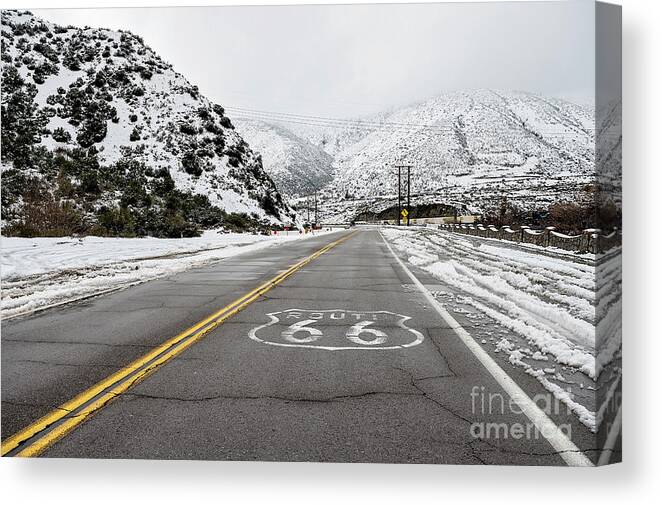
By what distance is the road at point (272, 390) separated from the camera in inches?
124

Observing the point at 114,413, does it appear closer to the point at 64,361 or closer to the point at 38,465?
the point at 38,465

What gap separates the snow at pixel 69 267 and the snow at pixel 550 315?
22.7 ft

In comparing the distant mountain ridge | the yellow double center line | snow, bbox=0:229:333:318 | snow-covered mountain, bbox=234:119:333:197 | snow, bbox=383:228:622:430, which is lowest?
snow, bbox=383:228:622:430

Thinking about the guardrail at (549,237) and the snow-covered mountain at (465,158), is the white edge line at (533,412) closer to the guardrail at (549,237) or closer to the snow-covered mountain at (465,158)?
the guardrail at (549,237)

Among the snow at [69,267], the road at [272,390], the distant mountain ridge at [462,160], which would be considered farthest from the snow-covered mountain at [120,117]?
the road at [272,390]

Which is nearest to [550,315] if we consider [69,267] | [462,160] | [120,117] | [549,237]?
[69,267]

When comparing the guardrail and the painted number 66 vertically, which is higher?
the guardrail

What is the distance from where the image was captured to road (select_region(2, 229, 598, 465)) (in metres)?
3.15

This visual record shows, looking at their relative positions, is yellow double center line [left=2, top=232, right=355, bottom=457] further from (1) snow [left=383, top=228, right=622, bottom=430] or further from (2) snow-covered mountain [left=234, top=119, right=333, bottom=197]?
(2) snow-covered mountain [left=234, top=119, right=333, bottom=197]

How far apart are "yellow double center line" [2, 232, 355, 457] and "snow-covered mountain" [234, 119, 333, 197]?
536ft

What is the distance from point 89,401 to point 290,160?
18512 centimetres

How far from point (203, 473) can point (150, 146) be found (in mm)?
49460

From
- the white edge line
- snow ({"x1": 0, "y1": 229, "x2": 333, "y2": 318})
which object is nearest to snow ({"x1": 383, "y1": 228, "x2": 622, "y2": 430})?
the white edge line

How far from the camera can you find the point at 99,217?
2764 cm
